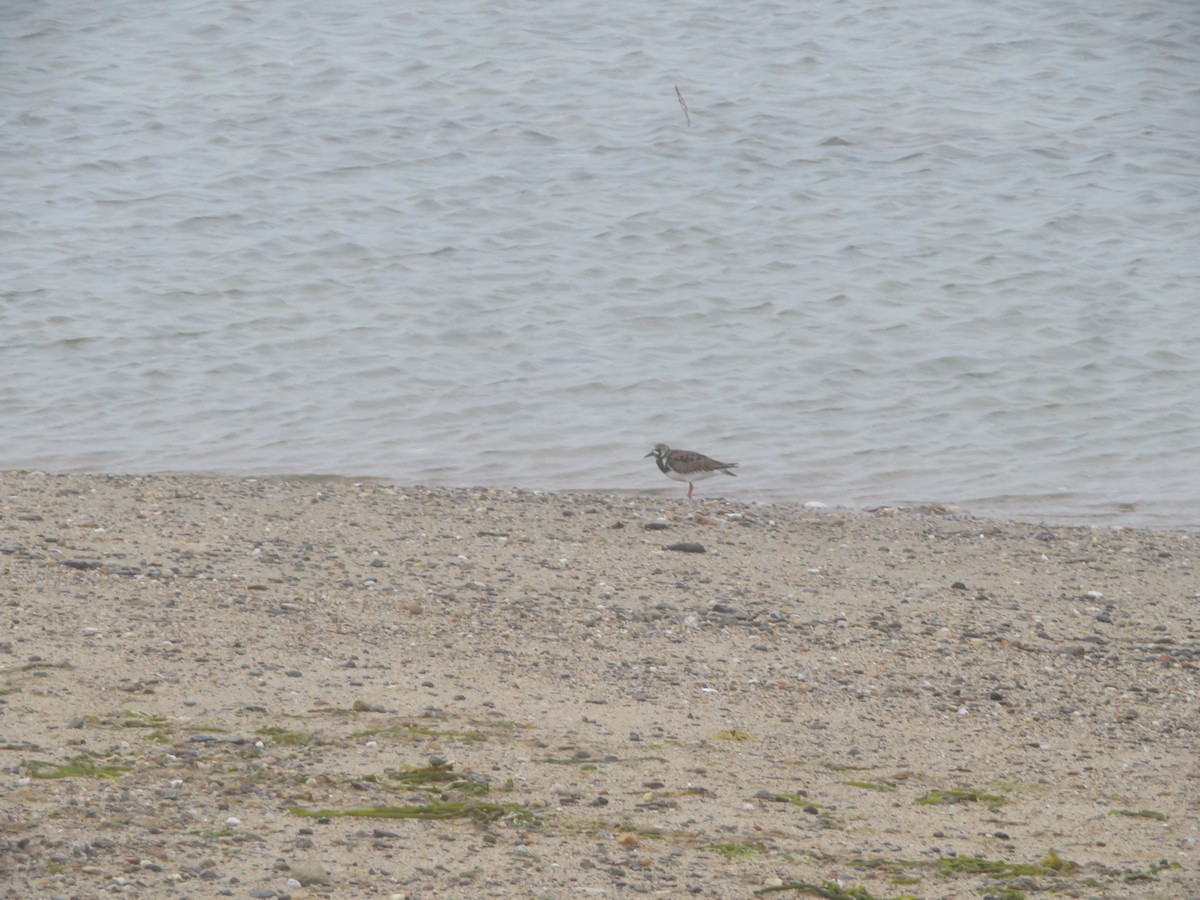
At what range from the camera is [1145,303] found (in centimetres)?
1459

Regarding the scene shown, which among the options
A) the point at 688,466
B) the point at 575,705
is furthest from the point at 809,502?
the point at 575,705

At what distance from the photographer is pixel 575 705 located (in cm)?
586

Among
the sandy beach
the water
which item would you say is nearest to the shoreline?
the water

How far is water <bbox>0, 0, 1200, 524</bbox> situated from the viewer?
37.9ft

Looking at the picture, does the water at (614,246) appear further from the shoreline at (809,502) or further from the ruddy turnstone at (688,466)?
the ruddy turnstone at (688,466)

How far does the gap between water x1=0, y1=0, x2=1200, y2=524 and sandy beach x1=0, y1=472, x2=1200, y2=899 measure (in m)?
2.34

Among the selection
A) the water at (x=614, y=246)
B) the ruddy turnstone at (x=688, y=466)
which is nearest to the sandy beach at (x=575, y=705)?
the ruddy turnstone at (x=688, y=466)

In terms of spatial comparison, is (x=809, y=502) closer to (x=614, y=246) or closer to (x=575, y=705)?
(x=575, y=705)

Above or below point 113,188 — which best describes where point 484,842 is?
above

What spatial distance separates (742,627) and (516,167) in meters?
12.1

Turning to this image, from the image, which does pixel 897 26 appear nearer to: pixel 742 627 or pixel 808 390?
pixel 808 390

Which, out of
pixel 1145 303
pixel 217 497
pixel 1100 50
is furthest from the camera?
pixel 1100 50

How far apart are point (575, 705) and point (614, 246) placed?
1087 centimetres

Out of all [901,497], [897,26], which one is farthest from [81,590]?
[897,26]
